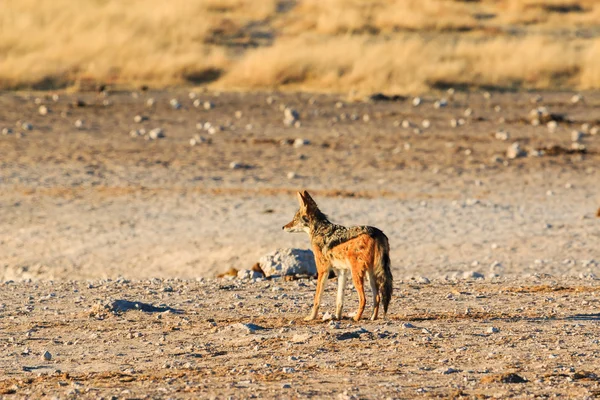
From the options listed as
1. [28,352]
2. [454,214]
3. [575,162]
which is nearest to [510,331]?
[28,352]

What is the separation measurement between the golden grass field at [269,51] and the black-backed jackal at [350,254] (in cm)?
1474

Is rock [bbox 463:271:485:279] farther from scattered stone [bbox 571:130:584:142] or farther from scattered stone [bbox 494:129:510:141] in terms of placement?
scattered stone [bbox 571:130:584:142]

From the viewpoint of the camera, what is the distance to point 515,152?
1744cm

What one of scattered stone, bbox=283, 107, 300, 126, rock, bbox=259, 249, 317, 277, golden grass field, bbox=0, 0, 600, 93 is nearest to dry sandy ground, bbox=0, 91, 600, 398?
scattered stone, bbox=283, 107, 300, 126

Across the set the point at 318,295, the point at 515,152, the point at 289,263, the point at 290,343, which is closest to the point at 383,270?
the point at 318,295

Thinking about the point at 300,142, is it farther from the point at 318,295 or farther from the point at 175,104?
the point at 318,295

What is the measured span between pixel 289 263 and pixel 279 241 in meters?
2.19

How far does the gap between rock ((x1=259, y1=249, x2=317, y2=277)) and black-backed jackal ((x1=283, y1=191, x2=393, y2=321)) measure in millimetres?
1711

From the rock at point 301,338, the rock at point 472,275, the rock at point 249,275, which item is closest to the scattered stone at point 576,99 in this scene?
the rock at point 472,275

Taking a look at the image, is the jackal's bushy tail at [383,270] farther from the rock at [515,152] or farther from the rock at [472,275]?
the rock at [515,152]

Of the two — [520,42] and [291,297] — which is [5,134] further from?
[520,42]

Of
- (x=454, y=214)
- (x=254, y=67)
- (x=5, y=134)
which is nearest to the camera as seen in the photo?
(x=454, y=214)

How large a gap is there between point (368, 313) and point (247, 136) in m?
10.8

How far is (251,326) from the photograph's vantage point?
766cm
